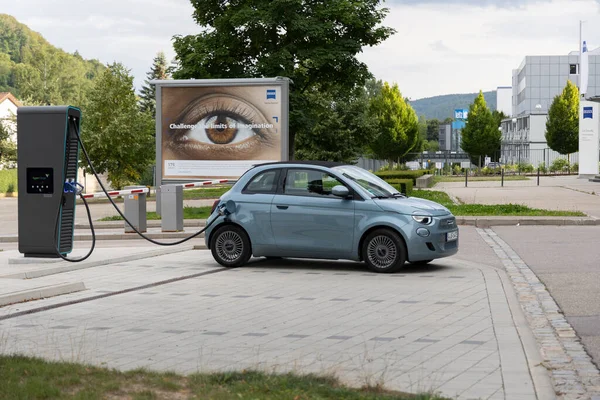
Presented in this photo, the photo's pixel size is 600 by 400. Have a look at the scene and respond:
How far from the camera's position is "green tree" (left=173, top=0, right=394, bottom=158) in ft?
136

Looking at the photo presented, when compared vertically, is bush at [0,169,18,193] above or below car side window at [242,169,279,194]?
below

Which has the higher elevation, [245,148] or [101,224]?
[245,148]

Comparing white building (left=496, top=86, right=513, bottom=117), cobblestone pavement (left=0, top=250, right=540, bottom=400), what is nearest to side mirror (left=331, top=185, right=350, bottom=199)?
cobblestone pavement (left=0, top=250, right=540, bottom=400)

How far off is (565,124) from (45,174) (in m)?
72.7

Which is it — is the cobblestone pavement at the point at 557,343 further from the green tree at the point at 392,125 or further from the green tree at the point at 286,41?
the green tree at the point at 392,125

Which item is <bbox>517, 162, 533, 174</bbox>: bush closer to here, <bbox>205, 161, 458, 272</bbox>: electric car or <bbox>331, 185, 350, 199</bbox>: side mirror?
<bbox>205, 161, 458, 272</bbox>: electric car

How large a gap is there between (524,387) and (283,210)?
7.40m

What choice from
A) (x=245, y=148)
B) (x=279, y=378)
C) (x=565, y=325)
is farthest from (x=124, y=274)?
(x=245, y=148)

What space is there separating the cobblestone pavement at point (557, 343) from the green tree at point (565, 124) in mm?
70516

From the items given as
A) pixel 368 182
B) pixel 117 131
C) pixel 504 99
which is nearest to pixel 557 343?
pixel 368 182

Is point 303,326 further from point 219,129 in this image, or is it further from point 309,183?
point 219,129

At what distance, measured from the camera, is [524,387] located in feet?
19.2

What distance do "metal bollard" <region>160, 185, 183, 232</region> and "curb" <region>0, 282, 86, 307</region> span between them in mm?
9827

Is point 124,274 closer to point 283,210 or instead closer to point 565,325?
point 283,210
